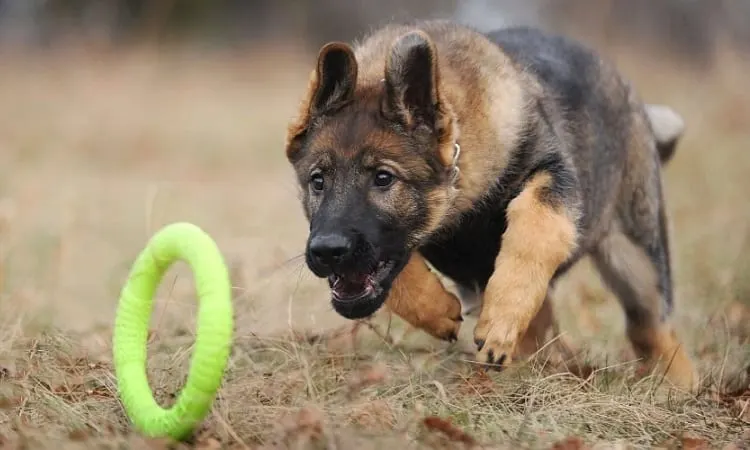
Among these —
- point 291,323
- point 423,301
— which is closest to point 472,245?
point 423,301

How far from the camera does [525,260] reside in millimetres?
4477

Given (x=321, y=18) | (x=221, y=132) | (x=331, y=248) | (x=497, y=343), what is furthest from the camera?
(x=321, y=18)

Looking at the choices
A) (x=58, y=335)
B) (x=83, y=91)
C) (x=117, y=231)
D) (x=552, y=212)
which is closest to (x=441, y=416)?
(x=552, y=212)

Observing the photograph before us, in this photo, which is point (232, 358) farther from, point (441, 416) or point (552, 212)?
point (552, 212)

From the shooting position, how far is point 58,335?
5.11 metres

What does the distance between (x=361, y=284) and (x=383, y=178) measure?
442mm

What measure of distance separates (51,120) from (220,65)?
193 inches

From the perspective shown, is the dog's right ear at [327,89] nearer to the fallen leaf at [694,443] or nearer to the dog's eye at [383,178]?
the dog's eye at [383,178]

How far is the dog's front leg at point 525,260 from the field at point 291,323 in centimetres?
30

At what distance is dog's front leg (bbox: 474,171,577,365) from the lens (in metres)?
4.32

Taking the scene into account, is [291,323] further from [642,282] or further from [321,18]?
[321,18]

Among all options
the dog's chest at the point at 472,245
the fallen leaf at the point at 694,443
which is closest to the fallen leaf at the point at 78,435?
the dog's chest at the point at 472,245

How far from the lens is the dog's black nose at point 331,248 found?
4.04 m

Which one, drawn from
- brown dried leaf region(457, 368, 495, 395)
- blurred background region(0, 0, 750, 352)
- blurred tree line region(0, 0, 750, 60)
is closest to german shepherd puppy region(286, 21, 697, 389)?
brown dried leaf region(457, 368, 495, 395)
